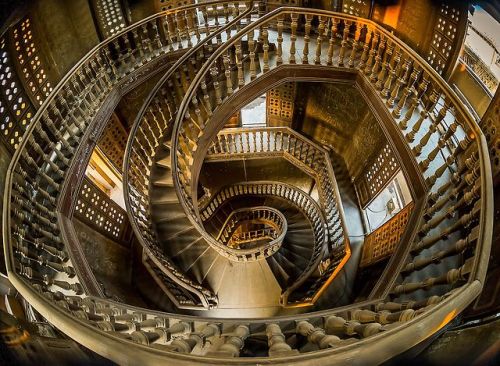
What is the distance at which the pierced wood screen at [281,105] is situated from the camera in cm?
A: 691

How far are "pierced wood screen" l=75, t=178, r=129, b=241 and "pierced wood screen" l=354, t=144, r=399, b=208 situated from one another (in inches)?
202

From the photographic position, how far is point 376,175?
6.07 meters

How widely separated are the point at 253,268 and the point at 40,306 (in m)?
3.75

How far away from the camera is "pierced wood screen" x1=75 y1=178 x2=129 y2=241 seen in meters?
4.73

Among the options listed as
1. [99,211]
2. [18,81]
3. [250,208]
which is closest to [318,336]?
[99,211]

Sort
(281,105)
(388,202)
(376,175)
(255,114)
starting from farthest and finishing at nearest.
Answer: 1. (255,114)
2. (281,105)
3. (376,175)
4. (388,202)

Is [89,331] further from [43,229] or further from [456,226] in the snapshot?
[456,226]

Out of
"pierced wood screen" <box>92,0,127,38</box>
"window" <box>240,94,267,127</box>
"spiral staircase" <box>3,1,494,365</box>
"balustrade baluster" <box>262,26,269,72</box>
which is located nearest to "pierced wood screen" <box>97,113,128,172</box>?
"spiral staircase" <box>3,1,494,365</box>

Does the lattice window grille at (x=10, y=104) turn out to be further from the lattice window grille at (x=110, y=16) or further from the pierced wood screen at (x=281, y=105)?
the pierced wood screen at (x=281, y=105)

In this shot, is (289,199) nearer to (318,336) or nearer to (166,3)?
(166,3)

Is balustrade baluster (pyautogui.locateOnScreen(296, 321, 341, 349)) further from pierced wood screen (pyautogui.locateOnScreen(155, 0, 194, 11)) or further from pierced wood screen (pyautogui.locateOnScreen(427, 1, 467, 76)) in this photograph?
pierced wood screen (pyautogui.locateOnScreen(155, 0, 194, 11))

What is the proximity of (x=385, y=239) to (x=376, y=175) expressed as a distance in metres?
1.38

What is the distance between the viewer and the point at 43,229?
3119mm

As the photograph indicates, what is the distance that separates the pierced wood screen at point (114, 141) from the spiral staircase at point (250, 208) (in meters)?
1.28
